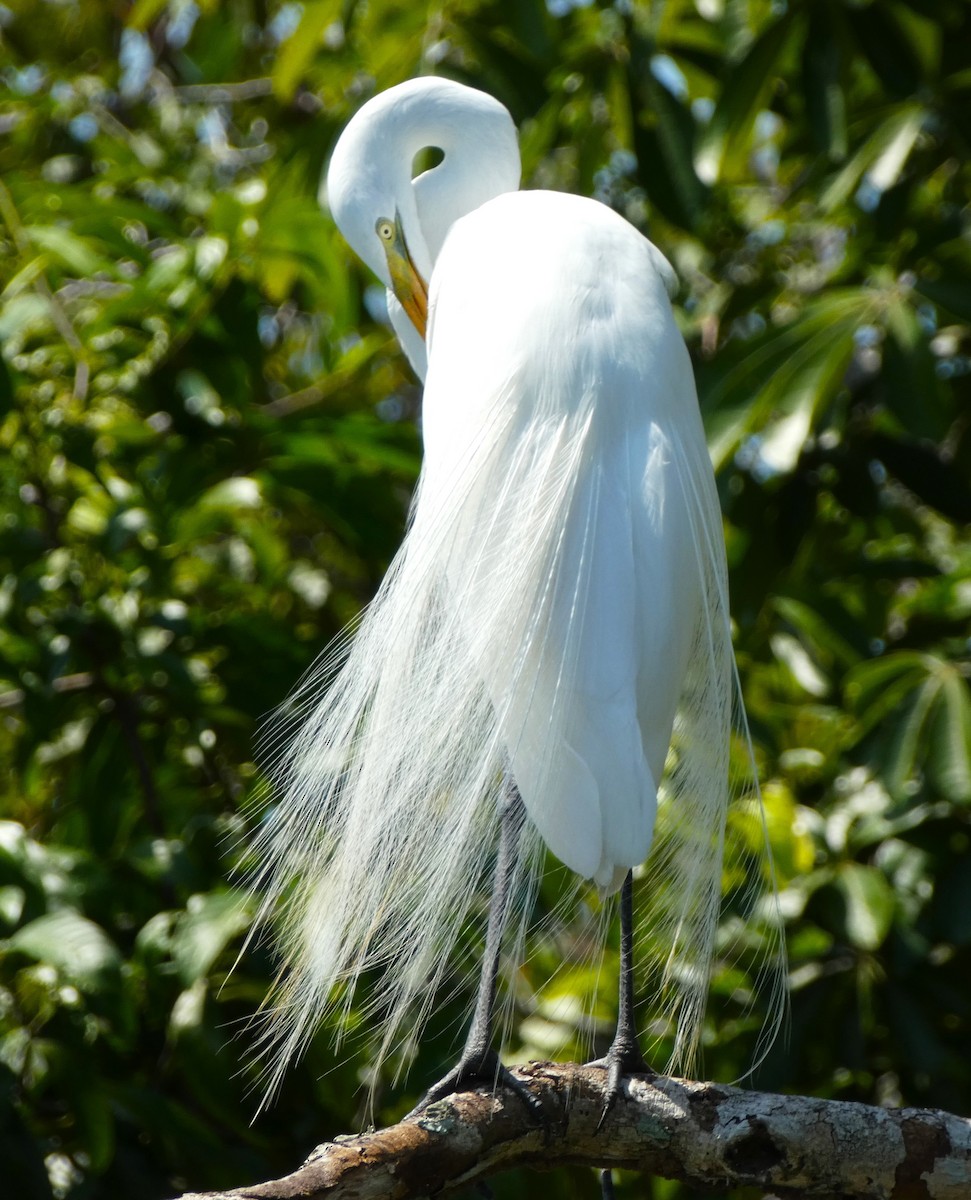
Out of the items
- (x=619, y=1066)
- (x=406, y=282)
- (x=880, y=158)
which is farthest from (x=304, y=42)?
(x=619, y=1066)

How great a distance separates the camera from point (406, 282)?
1.90m

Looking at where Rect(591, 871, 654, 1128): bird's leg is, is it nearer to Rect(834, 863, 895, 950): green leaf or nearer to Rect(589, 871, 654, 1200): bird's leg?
Rect(589, 871, 654, 1200): bird's leg

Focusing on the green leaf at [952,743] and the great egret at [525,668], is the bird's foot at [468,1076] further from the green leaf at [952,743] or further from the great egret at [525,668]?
the green leaf at [952,743]

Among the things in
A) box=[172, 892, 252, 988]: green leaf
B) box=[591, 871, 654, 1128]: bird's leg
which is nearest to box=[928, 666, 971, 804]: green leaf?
box=[591, 871, 654, 1128]: bird's leg

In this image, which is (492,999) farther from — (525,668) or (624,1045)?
(525,668)

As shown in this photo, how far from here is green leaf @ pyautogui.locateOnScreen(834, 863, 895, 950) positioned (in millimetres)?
1892

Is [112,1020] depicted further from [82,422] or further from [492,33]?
[492,33]

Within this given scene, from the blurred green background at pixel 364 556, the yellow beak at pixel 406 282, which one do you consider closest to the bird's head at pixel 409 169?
the yellow beak at pixel 406 282

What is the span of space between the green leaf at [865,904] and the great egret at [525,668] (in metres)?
0.35

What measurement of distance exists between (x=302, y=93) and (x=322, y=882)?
2.52 metres

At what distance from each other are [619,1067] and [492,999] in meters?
0.15

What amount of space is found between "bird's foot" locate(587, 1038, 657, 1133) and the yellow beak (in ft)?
3.17

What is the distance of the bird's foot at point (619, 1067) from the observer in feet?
4.54

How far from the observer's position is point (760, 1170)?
4.35 ft
